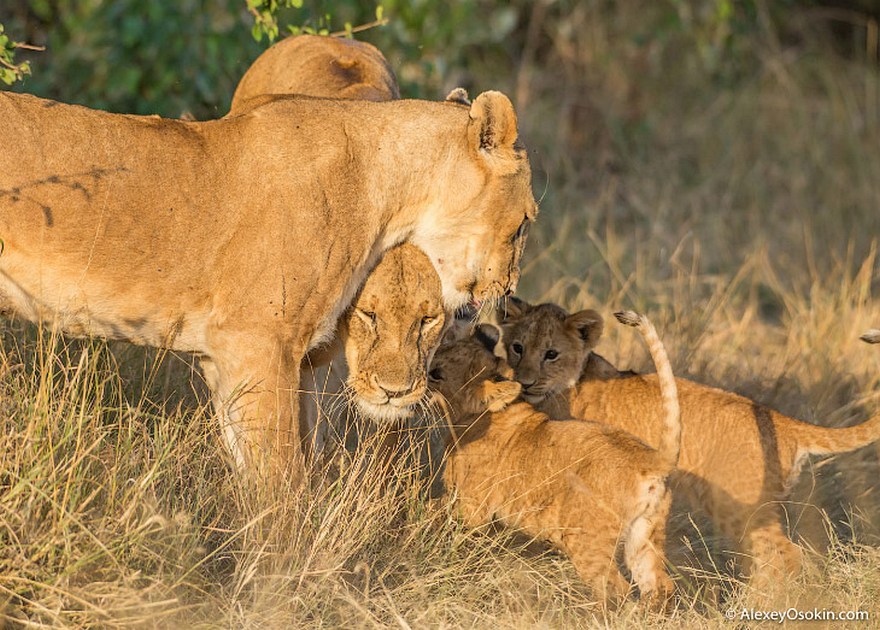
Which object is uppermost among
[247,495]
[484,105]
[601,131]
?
[484,105]

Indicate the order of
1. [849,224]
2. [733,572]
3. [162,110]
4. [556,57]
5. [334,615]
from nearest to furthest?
[334,615], [733,572], [162,110], [849,224], [556,57]

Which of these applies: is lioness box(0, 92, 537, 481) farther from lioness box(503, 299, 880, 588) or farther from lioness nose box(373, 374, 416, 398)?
lioness box(503, 299, 880, 588)

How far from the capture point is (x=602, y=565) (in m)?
4.08

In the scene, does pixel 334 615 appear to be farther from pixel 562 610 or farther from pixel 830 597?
pixel 830 597

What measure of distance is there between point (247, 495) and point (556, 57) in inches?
317

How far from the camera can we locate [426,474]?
5.06 meters

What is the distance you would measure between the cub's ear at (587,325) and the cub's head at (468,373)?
13.9 inches

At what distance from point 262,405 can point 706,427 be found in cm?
173

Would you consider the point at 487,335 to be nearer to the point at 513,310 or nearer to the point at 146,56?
the point at 513,310

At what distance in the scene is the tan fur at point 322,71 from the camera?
5.44 metres

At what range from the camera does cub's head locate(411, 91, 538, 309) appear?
4480 millimetres

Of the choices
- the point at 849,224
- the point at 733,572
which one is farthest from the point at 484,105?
the point at 849,224

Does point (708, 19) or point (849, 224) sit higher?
point (708, 19)

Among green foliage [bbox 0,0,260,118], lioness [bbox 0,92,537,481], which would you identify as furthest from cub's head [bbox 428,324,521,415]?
green foliage [bbox 0,0,260,118]
